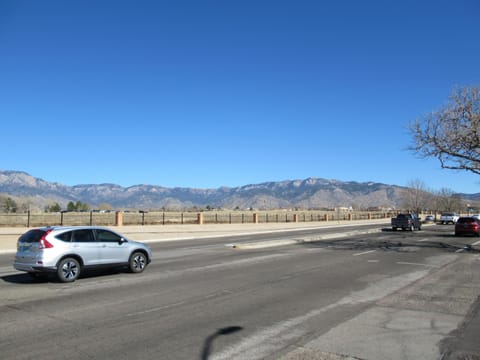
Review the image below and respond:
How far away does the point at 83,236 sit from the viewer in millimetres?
12656

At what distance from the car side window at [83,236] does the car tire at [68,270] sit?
0.63 m

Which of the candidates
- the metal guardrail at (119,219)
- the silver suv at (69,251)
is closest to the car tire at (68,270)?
the silver suv at (69,251)

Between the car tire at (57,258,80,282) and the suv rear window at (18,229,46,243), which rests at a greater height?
the suv rear window at (18,229,46,243)

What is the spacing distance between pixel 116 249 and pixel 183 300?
15.0 ft

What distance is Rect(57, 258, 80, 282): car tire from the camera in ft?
38.6

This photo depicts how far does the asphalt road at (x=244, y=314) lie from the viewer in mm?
6223

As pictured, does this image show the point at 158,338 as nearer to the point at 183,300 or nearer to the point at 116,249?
the point at 183,300

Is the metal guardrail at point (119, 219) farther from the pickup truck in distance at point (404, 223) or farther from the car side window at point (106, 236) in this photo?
the car side window at point (106, 236)

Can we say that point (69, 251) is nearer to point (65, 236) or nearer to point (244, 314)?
point (65, 236)

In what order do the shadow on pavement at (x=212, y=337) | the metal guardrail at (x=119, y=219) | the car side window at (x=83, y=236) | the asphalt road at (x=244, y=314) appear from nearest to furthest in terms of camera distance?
the shadow on pavement at (x=212, y=337) < the asphalt road at (x=244, y=314) < the car side window at (x=83, y=236) < the metal guardrail at (x=119, y=219)

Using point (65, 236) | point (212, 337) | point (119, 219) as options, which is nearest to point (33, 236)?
point (65, 236)

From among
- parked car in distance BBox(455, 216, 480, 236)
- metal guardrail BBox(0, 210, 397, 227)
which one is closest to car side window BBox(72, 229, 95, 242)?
metal guardrail BBox(0, 210, 397, 227)

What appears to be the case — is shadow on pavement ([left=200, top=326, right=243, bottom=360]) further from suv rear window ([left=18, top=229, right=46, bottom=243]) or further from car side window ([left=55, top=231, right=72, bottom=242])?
suv rear window ([left=18, top=229, right=46, bottom=243])

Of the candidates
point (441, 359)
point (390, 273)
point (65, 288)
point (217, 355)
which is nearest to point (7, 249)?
point (65, 288)
